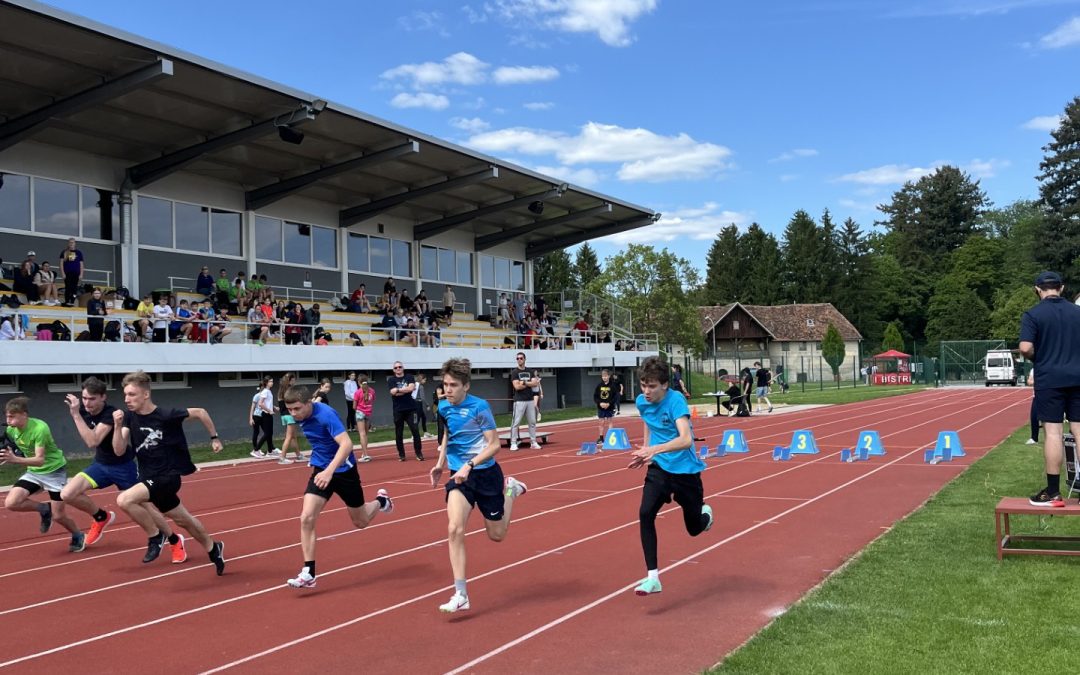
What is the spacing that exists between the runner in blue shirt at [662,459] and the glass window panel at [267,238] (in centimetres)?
2688

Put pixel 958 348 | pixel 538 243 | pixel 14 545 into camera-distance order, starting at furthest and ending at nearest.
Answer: pixel 958 348, pixel 538 243, pixel 14 545

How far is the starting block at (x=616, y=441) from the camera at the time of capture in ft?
69.9

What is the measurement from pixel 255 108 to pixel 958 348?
5950 centimetres

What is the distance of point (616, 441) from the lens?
70.6ft

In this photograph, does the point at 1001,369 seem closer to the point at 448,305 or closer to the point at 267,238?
the point at 448,305

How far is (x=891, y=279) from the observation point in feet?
343

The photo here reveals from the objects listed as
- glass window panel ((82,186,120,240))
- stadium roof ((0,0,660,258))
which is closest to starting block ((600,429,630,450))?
stadium roof ((0,0,660,258))

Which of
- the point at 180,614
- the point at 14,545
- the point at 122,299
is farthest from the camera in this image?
the point at 122,299

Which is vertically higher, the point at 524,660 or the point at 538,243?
the point at 538,243

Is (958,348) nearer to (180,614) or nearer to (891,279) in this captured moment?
(891,279)

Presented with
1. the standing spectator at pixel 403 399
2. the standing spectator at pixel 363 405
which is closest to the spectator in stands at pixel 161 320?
the standing spectator at pixel 363 405

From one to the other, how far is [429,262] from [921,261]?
278 feet

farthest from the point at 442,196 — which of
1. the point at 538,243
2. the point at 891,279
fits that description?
the point at 891,279

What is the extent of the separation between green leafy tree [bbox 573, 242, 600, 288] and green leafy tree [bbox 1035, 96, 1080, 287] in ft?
153
